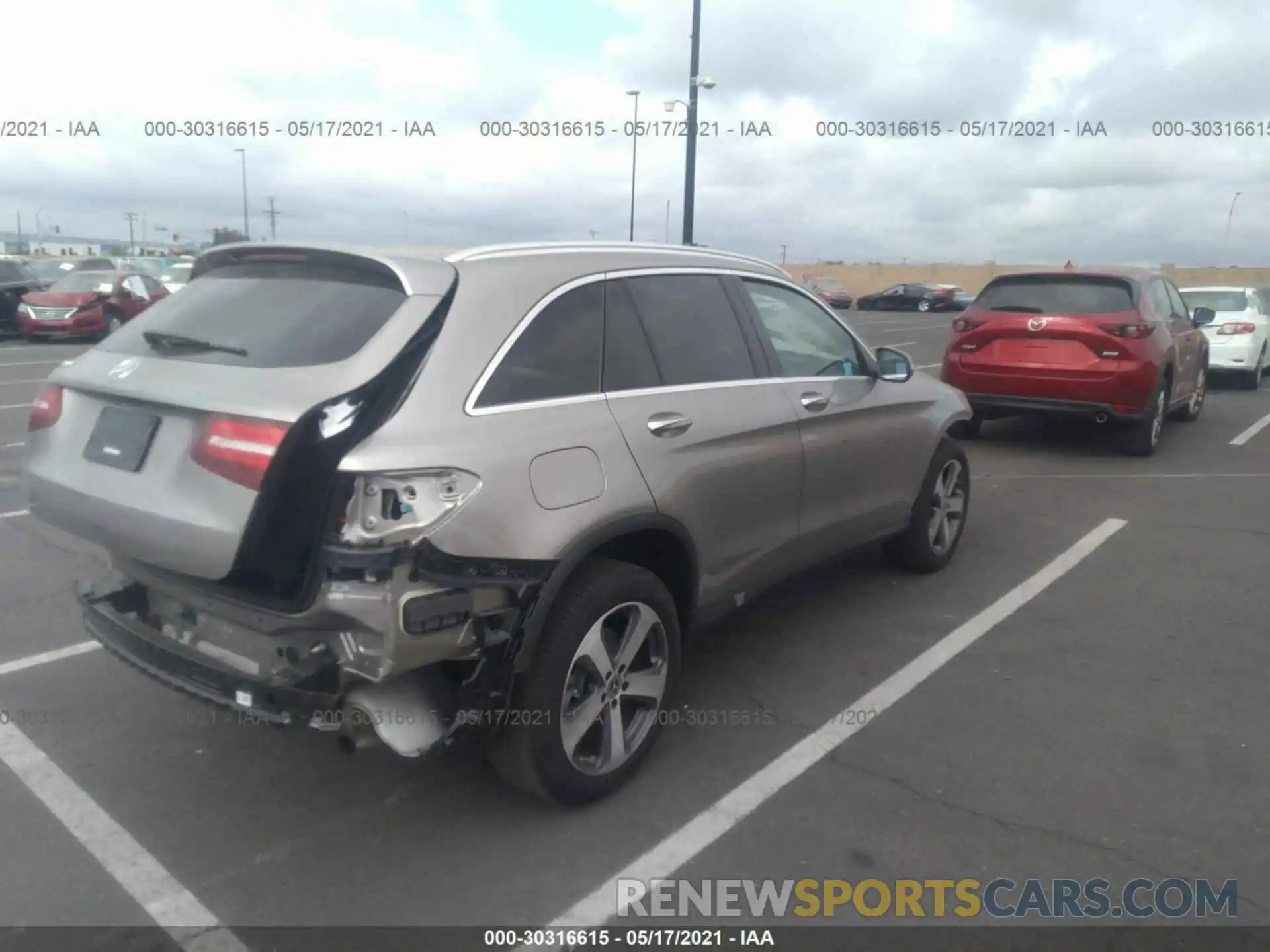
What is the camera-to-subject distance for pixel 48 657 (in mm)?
4500

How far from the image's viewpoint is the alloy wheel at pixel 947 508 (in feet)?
18.4

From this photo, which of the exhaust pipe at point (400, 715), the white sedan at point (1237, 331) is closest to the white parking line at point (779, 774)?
the exhaust pipe at point (400, 715)

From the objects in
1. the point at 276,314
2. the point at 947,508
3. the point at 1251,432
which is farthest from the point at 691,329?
the point at 1251,432

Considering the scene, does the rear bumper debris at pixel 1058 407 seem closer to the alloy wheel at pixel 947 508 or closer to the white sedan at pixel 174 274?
the alloy wheel at pixel 947 508

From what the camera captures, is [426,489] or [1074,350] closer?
[426,489]

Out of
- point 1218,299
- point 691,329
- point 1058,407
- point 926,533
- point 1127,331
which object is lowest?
point 926,533

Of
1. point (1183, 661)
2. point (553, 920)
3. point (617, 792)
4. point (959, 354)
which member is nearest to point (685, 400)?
point (617, 792)

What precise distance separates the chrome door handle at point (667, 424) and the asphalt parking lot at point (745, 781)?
3.84 ft

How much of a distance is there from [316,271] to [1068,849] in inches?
117

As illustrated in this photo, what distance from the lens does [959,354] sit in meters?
9.24

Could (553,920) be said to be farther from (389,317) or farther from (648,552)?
(389,317)

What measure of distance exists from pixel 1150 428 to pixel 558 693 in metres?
7.60

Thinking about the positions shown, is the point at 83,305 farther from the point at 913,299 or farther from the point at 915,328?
the point at 913,299

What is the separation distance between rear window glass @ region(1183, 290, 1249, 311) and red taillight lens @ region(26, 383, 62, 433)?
14.2 metres
